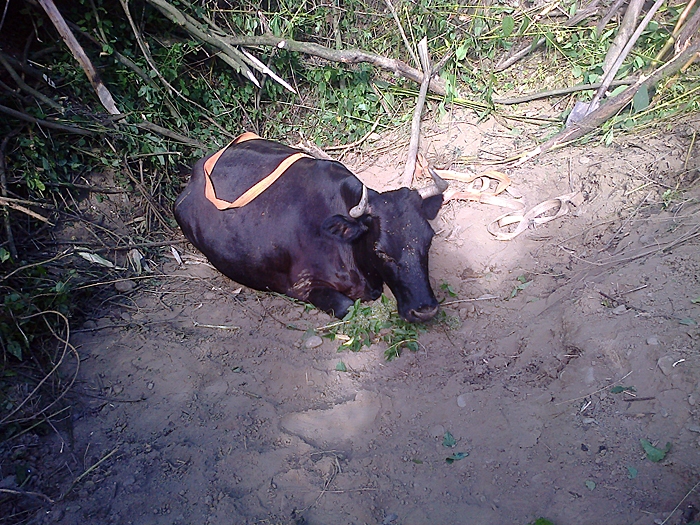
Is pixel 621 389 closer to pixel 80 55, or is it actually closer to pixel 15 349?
pixel 15 349

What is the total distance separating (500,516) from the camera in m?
2.10

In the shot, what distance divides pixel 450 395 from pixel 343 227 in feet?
5.35

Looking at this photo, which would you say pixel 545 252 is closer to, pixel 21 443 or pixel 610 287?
pixel 610 287

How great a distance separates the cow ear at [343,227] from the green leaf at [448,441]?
1.78 m

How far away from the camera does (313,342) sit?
3.48 m

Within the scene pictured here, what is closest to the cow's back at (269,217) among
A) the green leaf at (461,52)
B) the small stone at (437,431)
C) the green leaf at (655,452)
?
the small stone at (437,431)

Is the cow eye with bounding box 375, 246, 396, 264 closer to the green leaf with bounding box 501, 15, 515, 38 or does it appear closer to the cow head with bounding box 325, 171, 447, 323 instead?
the cow head with bounding box 325, 171, 447, 323

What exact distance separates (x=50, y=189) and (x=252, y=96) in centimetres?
267

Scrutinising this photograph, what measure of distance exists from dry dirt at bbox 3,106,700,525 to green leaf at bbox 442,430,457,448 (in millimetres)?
54

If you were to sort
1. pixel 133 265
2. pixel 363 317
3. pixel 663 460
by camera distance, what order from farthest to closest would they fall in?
pixel 133 265 → pixel 363 317 → pixel 663 460

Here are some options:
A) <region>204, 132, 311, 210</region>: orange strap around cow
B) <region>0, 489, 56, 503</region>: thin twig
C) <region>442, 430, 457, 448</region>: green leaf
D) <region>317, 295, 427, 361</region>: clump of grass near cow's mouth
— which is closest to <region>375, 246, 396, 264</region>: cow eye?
<region>317, 295, 427, 361</region>: clump of grass near cow's mouth

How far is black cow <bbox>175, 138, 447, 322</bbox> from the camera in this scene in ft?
11.7

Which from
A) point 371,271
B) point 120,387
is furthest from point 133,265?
point 371,271

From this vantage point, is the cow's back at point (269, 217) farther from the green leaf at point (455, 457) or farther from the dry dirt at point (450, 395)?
the green leaf at point (455, 457)
